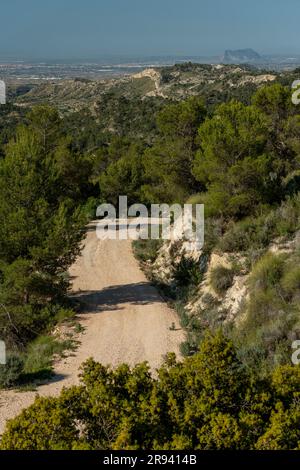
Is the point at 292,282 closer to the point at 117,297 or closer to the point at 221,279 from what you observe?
the point at 221,279

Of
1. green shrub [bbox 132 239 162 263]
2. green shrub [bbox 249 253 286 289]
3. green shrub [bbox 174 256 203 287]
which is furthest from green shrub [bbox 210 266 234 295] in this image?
green shrub [bbox 132 239 162 263]

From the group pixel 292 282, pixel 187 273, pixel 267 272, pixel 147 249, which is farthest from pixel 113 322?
pixel 147 249

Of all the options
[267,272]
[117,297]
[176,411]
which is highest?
[176,411]

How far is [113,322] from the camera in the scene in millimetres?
15250

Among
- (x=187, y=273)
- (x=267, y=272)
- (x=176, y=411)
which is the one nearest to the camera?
(x=176, y=411)

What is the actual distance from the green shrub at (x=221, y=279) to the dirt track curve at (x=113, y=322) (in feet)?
5.58

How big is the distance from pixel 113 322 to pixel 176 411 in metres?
8.63

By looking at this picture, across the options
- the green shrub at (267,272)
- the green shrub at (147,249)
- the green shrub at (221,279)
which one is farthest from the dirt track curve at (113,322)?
the green shrub at (267,272)

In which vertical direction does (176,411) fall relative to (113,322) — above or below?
above

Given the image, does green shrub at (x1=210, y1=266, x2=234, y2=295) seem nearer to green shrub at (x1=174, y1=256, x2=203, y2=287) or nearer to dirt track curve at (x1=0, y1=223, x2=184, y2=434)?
green shrub at (x1=174, y1=256, x2=203, y2=287)

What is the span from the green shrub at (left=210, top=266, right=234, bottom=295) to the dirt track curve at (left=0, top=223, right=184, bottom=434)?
5.58ft

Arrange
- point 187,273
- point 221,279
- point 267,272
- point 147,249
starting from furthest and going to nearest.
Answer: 1. point 147,249
2. point 187,273
3. point 221,279
4. point 267,272
